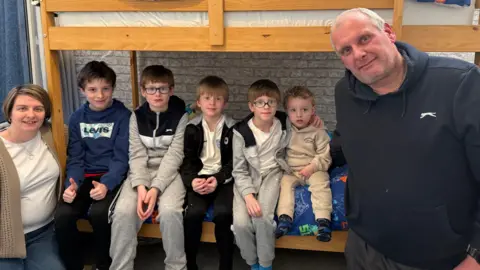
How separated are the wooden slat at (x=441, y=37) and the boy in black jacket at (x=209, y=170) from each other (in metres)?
0.98

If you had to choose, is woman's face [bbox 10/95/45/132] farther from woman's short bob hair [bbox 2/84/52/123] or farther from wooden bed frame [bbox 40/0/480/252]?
wooden bed frame [bbox 40/0/480/252]

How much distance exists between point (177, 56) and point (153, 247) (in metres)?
1.58

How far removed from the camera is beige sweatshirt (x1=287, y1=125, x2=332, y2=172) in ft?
7.63

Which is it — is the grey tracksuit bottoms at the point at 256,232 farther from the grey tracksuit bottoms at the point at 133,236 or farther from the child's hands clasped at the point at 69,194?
the child's hands clasped at the point at 69,194

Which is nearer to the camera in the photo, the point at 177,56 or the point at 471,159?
the point at 471,159

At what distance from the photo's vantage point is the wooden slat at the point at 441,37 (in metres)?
1.99

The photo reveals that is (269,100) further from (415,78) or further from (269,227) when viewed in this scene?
(415,78)

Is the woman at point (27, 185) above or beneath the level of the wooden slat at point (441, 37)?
beneath

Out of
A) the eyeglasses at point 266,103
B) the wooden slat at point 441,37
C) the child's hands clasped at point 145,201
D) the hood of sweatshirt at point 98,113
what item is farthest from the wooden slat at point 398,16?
the hood of sweatshirt at point 98,113

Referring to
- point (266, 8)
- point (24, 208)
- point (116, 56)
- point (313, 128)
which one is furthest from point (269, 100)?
point (116, 56)

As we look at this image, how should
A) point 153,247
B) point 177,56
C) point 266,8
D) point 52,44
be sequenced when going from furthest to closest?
point 177,56 → point 153,247 → point 52,44 → point 266,8

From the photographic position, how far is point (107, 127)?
2.36 m

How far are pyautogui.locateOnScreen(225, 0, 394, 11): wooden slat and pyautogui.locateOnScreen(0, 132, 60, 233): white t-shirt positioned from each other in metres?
1.19

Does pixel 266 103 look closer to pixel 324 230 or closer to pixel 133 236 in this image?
pixel 324 230
